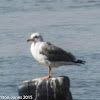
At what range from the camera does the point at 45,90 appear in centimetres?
816

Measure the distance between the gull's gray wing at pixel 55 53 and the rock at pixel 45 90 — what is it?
433 millimetres

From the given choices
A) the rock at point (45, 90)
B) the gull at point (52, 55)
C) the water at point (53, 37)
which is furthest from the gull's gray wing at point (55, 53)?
the water at point (53, 37)

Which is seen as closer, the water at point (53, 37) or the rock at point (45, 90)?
the rock at point (45, 90)

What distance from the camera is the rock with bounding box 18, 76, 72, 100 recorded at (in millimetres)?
8156

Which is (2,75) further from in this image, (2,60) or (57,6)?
(57,6)

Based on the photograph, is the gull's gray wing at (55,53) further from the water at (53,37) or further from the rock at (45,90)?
the water at (53,37)

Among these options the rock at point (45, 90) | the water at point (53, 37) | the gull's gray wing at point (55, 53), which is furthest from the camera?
the water at point (53, 37)

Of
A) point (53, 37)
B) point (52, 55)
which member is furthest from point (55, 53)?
point (53, 37)

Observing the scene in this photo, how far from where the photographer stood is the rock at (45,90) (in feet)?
26.8

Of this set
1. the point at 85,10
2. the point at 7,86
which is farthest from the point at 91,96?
the point at 85,10

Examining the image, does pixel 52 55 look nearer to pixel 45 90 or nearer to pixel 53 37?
pixel 45 90

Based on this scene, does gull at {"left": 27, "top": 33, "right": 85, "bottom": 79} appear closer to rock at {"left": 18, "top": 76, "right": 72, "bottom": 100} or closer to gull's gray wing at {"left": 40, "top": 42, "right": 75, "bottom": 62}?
gull's gray wing at {"left": 40, "top": 42, "right": 75, "bottom": 62}

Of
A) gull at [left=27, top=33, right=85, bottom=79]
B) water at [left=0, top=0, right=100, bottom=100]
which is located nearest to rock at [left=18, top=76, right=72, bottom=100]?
gull at [left=27, top=33, right=85, bottom=79]

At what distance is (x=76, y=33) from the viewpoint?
1630 cm
